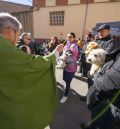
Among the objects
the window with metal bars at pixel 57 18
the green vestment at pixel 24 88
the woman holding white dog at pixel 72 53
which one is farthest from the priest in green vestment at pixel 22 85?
the window with metal bars at pixel 57 18

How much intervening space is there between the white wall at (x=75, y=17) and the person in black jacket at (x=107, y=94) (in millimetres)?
18116

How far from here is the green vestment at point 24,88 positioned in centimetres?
273

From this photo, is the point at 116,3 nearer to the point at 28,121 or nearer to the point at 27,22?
the point at 27,22

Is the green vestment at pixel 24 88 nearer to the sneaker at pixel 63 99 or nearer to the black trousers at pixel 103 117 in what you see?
the black trousers at pixel 103 117

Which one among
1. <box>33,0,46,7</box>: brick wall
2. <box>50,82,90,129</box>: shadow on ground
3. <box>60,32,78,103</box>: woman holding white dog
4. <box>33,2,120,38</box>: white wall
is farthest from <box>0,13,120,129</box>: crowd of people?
<box>33,0,46,7</box>: brick wall

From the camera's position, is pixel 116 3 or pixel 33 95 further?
pixel 116 3

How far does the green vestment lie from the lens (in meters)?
2.73

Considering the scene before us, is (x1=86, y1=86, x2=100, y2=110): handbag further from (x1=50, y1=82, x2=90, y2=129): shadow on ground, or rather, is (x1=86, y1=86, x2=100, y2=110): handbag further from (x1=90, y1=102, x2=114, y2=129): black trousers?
(x1=50, y1=82, x2=90, y2=129): shadow on ground

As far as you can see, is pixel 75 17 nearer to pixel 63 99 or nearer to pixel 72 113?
pixel 63 99

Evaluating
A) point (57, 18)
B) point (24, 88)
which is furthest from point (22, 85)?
point (57, 18)

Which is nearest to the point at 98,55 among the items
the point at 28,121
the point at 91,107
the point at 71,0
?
the point at 91,107

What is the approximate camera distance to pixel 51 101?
3.23 m

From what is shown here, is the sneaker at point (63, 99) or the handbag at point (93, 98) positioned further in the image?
the sneaker at point (63, 99)

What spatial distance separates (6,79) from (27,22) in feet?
80.7
